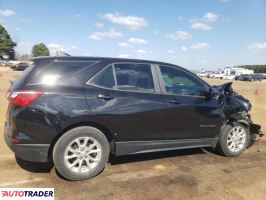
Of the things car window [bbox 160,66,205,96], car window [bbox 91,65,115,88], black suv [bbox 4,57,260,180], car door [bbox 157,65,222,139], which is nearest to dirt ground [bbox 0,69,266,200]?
black suv [bbox 4,57,260,180]

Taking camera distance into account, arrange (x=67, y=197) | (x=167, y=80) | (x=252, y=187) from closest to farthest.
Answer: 1. (x=67, y=197)
2. (x=252, y=187)
3. (x=167, y=80)

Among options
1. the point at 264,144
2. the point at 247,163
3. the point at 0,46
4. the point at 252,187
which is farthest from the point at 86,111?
the point at 0,46

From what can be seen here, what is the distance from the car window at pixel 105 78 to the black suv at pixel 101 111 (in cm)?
1

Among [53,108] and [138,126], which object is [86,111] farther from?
[138,126]

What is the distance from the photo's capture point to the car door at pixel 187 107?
16.9 feet

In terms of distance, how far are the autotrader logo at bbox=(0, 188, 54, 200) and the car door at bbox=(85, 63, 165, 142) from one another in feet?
3.92

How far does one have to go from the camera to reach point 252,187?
14.8ft

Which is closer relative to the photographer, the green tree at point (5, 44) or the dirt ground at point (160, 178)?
the dirt ground at point (160, 178)

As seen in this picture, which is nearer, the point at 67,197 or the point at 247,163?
the point at 67,197

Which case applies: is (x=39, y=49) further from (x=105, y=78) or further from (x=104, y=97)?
(x=104, y=97)

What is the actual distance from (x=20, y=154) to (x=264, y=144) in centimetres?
527

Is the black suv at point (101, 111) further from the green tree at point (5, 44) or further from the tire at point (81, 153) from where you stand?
the green tree at point (5, 44)

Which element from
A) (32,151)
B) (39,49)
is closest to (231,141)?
(32,151)

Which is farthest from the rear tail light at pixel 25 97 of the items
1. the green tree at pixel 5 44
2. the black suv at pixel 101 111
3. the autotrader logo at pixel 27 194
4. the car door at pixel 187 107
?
the green tree at pixel 5 44
